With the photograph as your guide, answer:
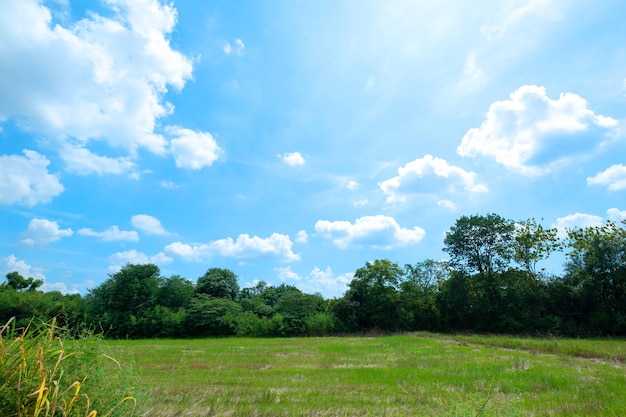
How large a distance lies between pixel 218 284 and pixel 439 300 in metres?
38.2

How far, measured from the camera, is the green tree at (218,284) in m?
59.5

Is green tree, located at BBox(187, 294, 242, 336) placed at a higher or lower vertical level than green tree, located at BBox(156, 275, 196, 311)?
lower

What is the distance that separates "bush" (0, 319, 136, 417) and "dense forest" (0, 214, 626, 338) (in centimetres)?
3604

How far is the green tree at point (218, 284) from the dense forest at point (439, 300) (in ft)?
17.7

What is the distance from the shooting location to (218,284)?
59.6 metres

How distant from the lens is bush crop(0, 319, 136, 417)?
6.25 ft

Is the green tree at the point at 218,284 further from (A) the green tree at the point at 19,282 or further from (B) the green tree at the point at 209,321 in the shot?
(A) the green tree at the point at 19,282

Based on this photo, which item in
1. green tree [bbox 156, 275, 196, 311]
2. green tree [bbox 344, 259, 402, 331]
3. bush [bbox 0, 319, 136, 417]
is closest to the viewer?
bush [bbox 0, 319, 136, 417]

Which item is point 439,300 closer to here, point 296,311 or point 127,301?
point 296,311

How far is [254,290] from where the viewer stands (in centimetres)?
9125

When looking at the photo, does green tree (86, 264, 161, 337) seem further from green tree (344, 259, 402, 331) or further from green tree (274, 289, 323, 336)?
green tree (344, 259, 402, 331)

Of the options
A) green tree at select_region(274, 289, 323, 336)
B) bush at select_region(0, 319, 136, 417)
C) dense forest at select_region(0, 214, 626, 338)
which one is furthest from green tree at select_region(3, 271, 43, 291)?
bush at select_region(0, 319, 136, 417)

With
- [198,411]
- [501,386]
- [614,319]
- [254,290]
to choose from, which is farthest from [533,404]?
[254,290]

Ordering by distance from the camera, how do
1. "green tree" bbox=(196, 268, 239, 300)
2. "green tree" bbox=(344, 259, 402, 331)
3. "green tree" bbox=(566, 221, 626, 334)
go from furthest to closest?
"green tree" bbox=(196, 268, 239, 300), "green tree" bbox=(344, 259, 402, 331), "green tree" bbox=(566, 221, 626, 334)
